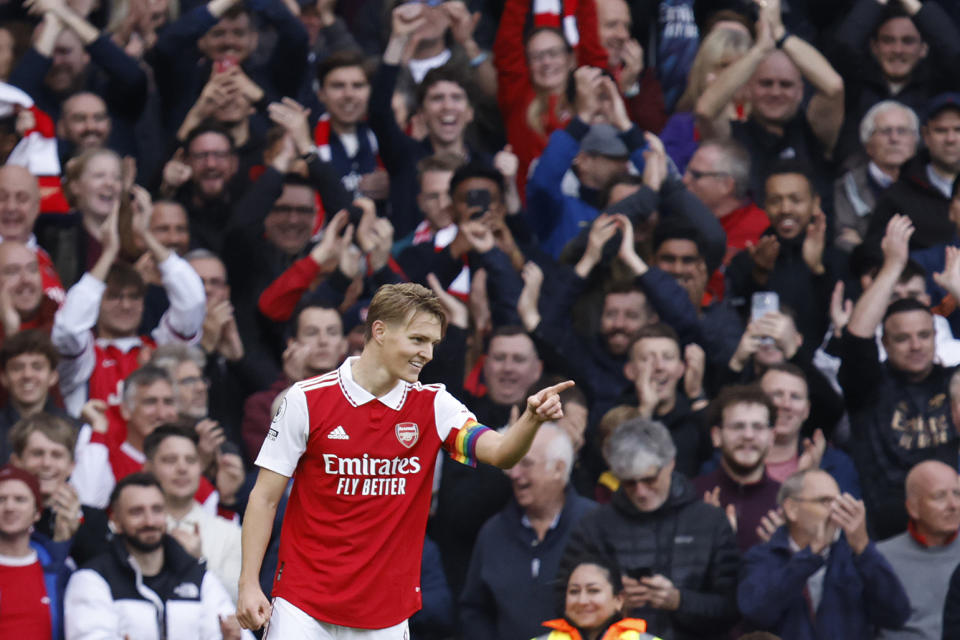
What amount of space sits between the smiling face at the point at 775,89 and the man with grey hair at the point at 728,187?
66 cm

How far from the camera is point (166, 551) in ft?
30.6

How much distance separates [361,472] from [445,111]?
592 centimetres

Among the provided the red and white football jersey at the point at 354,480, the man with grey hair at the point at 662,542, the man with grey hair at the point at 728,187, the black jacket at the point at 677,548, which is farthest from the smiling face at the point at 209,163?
the red and white football jersey at the point at 354,480

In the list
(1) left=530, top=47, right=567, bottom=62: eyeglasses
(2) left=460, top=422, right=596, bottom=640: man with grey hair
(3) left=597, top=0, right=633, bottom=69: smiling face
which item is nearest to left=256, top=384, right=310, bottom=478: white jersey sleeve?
(2) left=460, top=422, right=596, bottom=640: man with grey hair

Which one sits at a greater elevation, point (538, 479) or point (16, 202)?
point (16, 202)

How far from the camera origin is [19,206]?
36.3ft

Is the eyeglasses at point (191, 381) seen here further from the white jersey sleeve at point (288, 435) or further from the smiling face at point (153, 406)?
the white jersey sleeve at point (288, 435)

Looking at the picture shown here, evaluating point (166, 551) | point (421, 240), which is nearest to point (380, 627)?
point (166, 551)

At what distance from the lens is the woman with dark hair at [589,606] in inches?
332

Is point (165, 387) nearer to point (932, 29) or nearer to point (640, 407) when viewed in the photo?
point (640, 407)

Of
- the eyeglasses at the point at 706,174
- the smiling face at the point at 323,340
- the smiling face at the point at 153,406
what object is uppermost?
the eyeglasses at the point at 706,174

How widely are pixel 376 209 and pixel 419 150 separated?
0.54 m

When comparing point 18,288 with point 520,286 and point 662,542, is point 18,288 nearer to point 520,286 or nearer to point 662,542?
point 520,286

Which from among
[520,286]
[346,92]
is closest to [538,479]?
[520,286]
